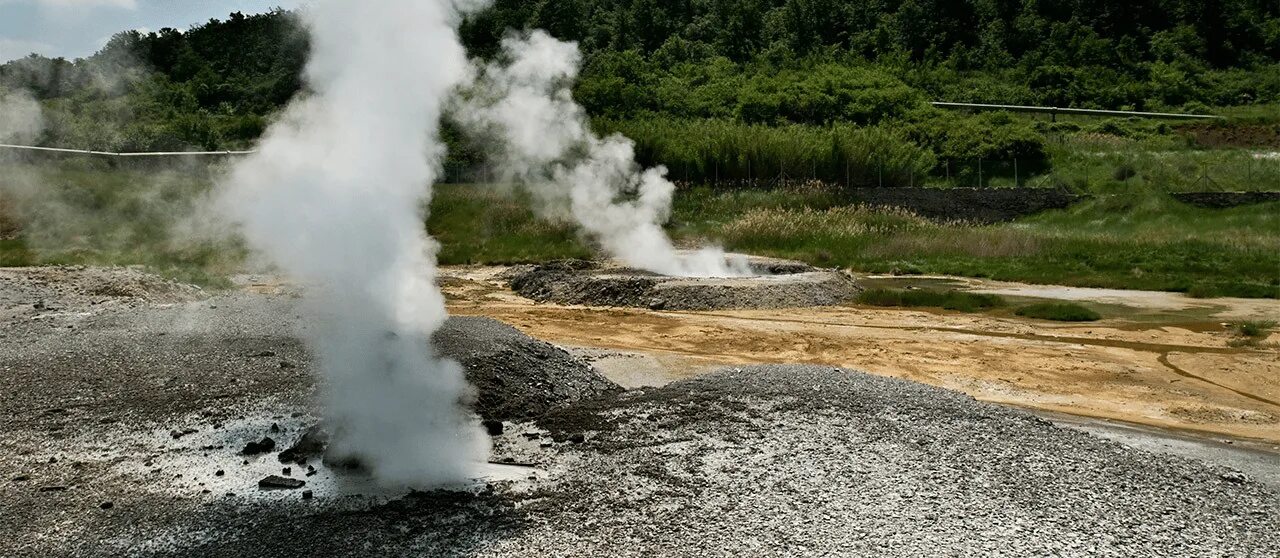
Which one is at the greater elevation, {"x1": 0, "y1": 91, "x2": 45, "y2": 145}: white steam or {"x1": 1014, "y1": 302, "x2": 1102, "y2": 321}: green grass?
{"x1": 0, "y1": 91, "x2": 45, "y2": 145}: white steam

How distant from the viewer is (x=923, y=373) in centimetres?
1767

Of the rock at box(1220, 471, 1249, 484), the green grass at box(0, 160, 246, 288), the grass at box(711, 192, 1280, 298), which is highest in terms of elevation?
the green grass at box(0, 160, 246, 288)

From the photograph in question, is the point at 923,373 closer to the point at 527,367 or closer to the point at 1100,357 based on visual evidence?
the point at 1100,357

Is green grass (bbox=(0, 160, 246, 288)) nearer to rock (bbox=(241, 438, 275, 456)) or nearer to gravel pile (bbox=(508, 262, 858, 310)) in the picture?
gravel pile (bbox=(508, 262, 858, 310))

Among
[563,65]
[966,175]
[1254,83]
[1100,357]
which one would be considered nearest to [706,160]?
[563,65]

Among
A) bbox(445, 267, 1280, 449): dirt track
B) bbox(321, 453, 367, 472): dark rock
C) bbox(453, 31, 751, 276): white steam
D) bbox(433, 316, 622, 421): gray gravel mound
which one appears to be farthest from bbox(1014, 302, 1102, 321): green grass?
bbox(321, 453, 367, 472): dark rock

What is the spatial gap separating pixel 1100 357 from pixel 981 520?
11080 millimetres

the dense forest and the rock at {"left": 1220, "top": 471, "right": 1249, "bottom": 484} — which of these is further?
the dense forest

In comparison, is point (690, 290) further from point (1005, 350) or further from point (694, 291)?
point (1005, 350)

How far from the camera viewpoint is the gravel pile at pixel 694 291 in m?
26.8

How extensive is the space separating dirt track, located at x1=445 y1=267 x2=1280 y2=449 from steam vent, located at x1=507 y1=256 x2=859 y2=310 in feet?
2.43

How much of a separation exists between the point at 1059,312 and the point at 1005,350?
519cm

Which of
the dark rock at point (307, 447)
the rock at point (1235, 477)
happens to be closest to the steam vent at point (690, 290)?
the rock at point (1235, 477)

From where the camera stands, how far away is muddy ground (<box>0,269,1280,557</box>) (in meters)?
8.88
